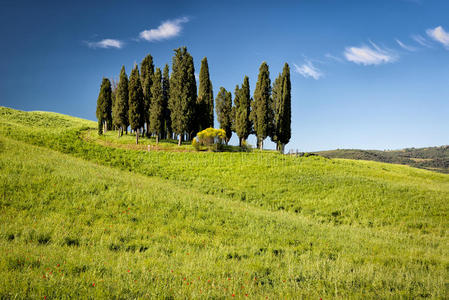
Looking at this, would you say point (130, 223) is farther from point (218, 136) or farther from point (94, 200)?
point (218, 136)

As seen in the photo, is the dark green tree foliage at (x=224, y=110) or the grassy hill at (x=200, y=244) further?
the dark green tree foliage at (x=224, y=110)

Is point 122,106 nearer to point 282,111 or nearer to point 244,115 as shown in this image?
point 244,115

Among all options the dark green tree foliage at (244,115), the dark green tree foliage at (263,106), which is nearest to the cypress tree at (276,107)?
the dark green tree foliage at (263,106)

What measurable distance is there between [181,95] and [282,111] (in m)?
20.1

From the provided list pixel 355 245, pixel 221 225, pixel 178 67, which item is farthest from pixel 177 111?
pixel 355 245

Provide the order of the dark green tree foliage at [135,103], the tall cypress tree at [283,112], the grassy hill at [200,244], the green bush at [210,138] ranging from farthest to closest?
the tall cypress tree at [283,112] → the dark green tree foliage at [135,103] → the green bush at [210,138] → the grassy hill at [200,244]

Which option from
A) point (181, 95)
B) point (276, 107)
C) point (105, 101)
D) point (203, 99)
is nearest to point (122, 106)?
point (105, 101)

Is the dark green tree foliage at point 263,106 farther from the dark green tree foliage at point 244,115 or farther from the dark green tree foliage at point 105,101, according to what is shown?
the dark green tree foliage at point 105,101

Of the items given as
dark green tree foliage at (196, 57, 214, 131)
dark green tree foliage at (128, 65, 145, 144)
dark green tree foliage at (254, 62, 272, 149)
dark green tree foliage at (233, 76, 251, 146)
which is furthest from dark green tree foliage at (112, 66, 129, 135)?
dark green tree foliage at (254, 62, 272, 149)

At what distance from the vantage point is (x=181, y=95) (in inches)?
1740

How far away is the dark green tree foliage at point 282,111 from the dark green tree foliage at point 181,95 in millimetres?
17431

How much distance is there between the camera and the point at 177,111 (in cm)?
4409

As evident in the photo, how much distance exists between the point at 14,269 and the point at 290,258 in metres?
6.57

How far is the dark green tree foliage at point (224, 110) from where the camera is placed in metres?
59.8
